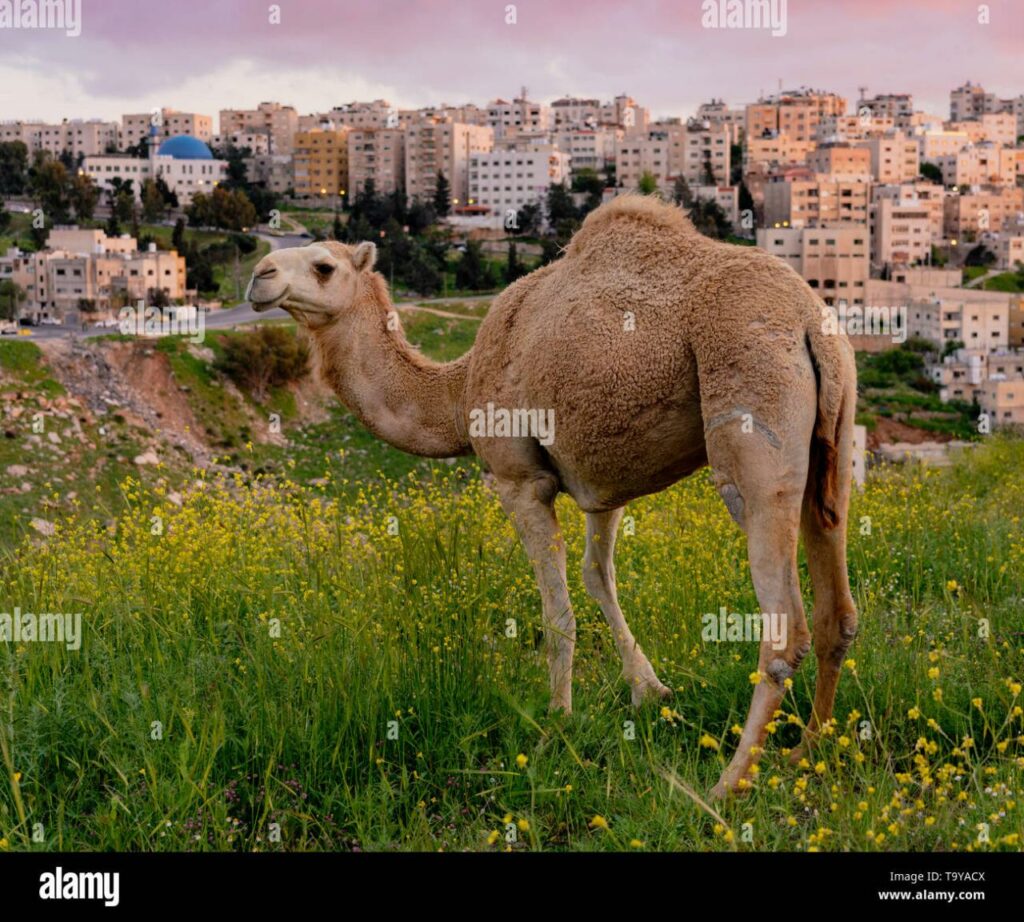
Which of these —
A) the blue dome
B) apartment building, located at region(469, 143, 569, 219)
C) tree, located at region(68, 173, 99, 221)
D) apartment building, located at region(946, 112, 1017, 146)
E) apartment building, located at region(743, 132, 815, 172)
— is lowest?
tree, located at region(68, 173, 99, 221)

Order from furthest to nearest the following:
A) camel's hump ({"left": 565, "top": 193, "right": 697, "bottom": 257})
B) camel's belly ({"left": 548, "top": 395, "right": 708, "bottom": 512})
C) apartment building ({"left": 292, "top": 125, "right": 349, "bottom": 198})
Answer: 1. apartment building ({"left": 292, "top": 125, "right": 349, "bottom": 198})
2. camel's hump ({"left": 565, "top": 193, "right": 697, "bottom": 257})
3. camel's belly ({"left": 548, "top": 395, "right": 708, "bottom": 512})

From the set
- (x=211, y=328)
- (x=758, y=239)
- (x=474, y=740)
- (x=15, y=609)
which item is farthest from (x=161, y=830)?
(x=758, y=239)

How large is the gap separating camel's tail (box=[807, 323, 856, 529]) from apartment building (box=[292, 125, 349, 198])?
114333 millimetres

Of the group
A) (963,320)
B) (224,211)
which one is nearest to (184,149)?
(224,211)

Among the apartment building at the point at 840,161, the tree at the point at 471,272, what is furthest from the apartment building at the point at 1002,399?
the apartment building at the point at 840,161

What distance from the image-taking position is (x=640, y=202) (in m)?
5.89

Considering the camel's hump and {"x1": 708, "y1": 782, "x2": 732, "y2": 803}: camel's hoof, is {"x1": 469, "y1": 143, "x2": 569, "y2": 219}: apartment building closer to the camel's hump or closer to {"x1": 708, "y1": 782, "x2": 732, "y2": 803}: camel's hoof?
the camel's hump

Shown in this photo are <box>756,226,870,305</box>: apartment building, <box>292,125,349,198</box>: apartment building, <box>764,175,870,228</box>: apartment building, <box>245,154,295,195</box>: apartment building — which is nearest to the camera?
<box>756,226,870,305</box>: apartment building

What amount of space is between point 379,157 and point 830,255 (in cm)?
4239

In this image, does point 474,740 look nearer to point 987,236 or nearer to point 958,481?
point 958,481

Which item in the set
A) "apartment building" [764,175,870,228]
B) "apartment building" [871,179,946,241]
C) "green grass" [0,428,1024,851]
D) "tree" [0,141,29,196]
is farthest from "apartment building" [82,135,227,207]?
"green grass" [0,428,1024,851]

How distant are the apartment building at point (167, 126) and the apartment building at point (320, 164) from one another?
17.4m

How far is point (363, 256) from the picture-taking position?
260 inches

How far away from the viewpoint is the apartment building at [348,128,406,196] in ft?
397
